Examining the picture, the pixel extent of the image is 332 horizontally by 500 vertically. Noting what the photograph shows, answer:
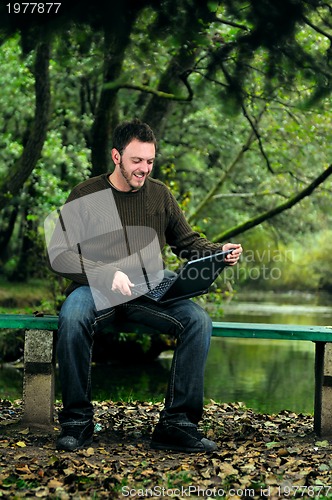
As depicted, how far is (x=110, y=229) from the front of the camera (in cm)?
529

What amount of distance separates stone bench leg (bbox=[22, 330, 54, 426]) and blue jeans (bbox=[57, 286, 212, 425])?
575 mm

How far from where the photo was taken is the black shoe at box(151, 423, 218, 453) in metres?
4.95

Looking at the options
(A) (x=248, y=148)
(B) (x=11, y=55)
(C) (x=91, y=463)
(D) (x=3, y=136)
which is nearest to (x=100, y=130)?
(B) (x=11, y=55)

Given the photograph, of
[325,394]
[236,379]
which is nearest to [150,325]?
[325,394]

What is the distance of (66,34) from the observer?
16.6ft

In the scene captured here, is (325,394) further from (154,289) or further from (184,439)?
(154,289)

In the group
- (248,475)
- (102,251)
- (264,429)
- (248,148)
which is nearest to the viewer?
(248,475)

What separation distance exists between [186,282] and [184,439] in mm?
920

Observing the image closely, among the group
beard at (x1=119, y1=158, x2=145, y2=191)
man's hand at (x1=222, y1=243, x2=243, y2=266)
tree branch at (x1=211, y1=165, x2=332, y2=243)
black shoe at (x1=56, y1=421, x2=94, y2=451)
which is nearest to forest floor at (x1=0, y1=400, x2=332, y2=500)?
black shoe at (x1=56, y1=421, x2=94, y2=451)

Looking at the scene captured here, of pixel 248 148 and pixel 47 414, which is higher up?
pixel 248 148

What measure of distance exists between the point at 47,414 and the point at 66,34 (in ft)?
7.93

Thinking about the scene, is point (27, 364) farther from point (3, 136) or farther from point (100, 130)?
point (3, 136)

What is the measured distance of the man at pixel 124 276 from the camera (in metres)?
4.90

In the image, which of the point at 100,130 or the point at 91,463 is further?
the point at 100,130
